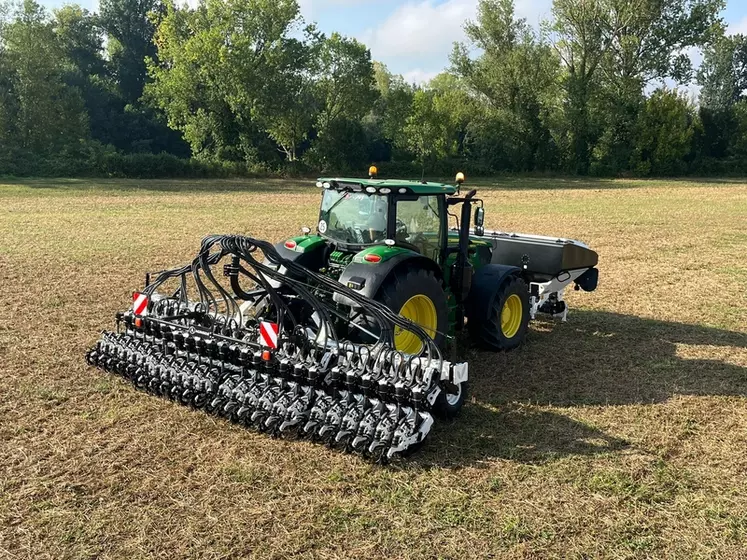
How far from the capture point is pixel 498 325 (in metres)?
6.89

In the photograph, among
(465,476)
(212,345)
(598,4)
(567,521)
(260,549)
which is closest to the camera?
(260,549)

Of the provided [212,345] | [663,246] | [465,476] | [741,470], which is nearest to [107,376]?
[212,345]

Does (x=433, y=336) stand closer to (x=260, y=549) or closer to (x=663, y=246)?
(x=260, y=549)

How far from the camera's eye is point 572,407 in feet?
18.6

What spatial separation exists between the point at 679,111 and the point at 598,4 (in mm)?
8984

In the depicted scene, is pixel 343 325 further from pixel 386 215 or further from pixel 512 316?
pixel 512 316

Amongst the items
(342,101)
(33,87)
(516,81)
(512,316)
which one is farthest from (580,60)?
(512,316)

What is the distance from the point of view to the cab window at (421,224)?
630 centimetres

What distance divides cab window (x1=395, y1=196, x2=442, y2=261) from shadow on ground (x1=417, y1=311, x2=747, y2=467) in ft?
4.23

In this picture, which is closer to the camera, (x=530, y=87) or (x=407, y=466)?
(x=407, y=466)

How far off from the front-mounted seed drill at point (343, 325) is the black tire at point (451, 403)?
0.04 feet

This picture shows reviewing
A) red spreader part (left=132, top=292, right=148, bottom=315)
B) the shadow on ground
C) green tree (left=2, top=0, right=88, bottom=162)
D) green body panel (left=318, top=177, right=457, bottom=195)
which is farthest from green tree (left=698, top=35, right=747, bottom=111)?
red spreader part (left=132, top=292, right=148, bottom=315)

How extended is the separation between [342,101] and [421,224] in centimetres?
3559

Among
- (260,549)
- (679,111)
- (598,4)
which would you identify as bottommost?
(260,549)
